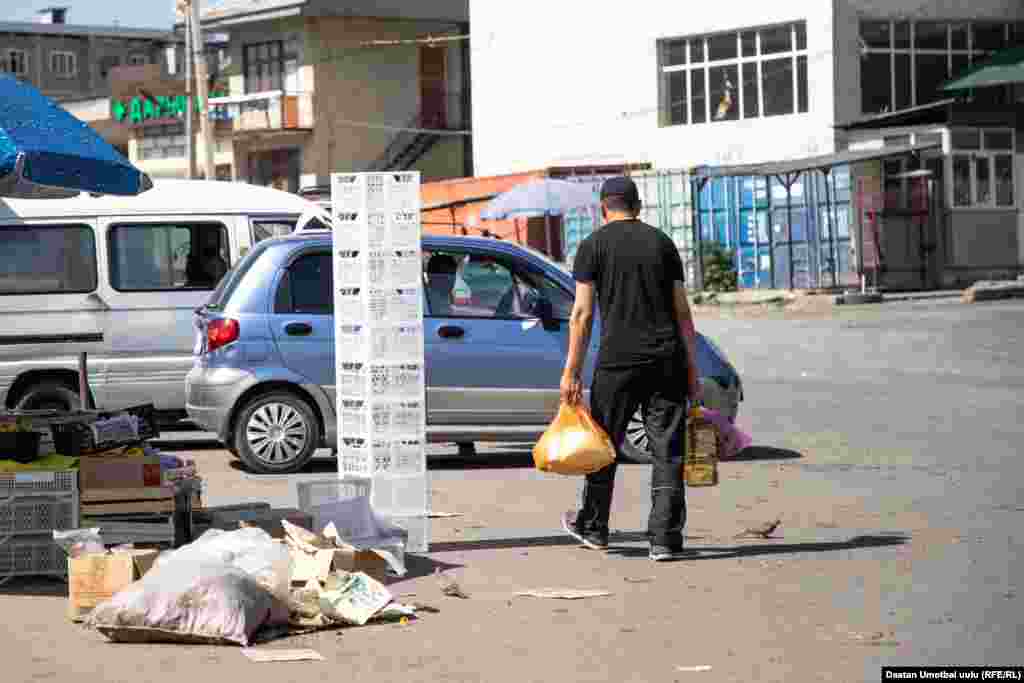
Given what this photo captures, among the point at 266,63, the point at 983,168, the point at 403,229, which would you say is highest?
the point at 266,63

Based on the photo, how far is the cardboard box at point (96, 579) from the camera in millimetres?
8266

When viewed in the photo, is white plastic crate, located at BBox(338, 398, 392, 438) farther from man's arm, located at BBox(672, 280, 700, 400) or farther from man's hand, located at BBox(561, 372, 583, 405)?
man's arm, located at BBox(672, 280, 700, 400)

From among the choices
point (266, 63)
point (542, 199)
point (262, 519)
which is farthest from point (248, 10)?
point (262, 519)

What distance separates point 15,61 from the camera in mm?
82125

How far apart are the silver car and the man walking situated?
14.7 feet

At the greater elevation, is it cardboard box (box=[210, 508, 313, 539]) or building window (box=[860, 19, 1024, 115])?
building window (box=[860, 19, 1024, 115])

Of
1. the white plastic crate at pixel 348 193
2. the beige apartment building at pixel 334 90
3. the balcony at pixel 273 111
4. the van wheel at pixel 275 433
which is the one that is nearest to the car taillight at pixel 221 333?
the van wheel at pixel 275 433

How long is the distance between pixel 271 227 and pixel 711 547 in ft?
24.5

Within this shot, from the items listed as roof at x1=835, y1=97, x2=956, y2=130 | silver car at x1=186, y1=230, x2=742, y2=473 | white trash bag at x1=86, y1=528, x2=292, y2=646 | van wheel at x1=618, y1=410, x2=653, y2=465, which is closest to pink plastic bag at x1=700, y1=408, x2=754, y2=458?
van wheel at x1=618, y1=410, x2=653, y2=465

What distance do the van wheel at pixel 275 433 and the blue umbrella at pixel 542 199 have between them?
24.6 metres

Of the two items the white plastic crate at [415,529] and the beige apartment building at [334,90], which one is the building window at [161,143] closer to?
the beige apartment building at [334,90]

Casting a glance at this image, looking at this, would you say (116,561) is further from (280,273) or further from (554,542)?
(280,273)

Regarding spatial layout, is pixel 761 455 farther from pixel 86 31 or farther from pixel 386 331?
pixel 86 31

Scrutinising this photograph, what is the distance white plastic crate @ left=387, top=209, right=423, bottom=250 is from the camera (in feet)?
32.2
